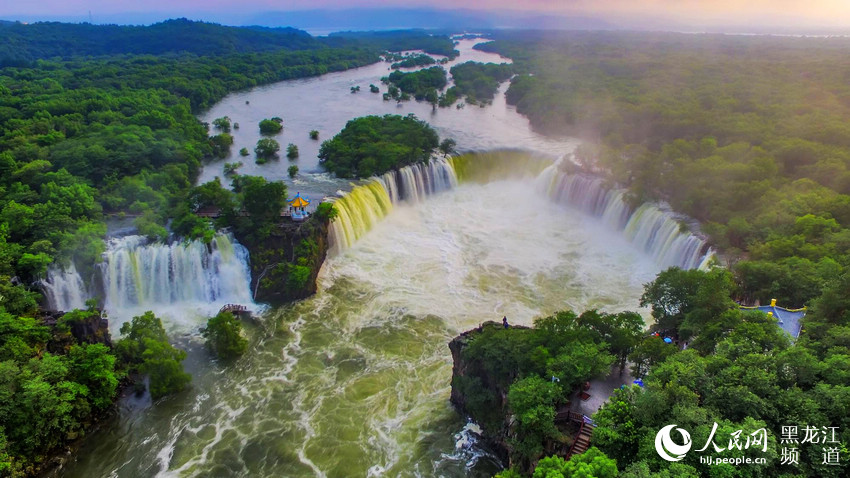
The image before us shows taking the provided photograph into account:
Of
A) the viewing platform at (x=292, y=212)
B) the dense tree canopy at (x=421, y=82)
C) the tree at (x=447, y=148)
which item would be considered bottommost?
the viewing platform at (x=292, y=212)

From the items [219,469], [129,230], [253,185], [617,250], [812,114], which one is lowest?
[219,469]

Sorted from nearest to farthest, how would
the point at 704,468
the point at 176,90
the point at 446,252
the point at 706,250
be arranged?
the point at 704,468, the point at 706,250, the point at 446,252, the point at 176,90

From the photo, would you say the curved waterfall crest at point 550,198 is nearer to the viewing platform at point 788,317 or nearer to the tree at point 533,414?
the viewing platform at point 788,317

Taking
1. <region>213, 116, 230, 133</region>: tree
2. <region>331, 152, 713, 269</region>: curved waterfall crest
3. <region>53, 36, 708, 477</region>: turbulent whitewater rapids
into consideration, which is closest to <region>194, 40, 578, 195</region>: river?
<region>213, 116, 230, 133</region>: tree

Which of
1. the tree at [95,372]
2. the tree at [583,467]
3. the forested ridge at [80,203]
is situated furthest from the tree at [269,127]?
the tree at [583,467]

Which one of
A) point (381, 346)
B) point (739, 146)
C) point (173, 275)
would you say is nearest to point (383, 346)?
point (381, 346)

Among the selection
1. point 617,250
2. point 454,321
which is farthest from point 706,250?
point 454,321

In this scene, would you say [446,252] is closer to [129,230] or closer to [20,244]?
[129,230]
